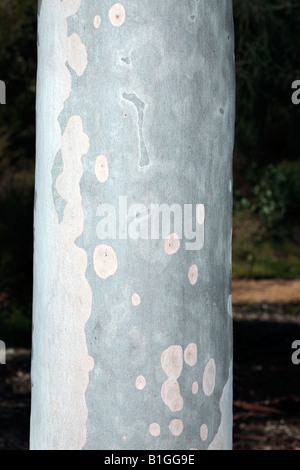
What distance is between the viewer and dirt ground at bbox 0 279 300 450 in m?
5.07

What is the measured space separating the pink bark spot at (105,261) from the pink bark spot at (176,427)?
356 mm

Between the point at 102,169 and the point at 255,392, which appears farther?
the point at 255,392

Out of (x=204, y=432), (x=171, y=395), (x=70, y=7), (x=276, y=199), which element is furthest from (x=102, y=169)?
(x=276, y=199)

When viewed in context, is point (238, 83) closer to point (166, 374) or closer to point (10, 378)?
point (10, 378)

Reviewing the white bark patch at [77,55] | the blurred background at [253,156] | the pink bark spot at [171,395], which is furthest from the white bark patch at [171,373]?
the blurred background at [253,156]

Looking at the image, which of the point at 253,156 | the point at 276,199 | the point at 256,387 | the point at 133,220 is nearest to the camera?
the point at 133,220

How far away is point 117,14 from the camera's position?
57.1 inches

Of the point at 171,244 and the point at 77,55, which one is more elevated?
the point at 77,55

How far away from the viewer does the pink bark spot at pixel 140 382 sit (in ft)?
4.77

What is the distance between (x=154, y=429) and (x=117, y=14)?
2.94 ft

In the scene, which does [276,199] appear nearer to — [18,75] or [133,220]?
[18,75]

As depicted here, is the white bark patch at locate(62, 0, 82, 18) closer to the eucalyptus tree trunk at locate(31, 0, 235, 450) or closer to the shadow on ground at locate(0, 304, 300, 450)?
the eucalyptus tree trunk at locate(31, 0, 235, 450)

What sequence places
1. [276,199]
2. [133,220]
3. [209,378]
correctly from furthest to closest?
1. [276,199]
2. [209,378]
3. [133,220]
